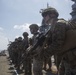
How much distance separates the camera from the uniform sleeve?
381cm

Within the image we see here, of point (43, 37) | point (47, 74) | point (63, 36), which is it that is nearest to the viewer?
point (63, 36)

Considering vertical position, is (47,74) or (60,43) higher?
(60,43)

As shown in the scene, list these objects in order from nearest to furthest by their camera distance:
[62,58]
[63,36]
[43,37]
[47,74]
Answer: [63,36]
[62,58]
[43,37]
[47,74]

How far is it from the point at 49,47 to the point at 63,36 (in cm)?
30

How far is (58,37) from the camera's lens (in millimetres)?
3811

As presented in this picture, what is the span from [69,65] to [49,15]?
3.11ft

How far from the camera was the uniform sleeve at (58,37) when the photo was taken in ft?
12.5

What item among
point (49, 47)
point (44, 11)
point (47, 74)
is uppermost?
point (44, 11)

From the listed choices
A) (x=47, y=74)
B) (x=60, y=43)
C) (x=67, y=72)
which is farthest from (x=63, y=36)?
(x=47, y=74)

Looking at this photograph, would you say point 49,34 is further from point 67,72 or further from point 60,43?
point 67,72

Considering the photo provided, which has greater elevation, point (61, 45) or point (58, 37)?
point (58, 37)

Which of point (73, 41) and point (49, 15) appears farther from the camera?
point (49, 15)

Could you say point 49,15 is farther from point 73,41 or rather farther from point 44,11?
point 73,41

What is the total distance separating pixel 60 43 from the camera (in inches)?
150
